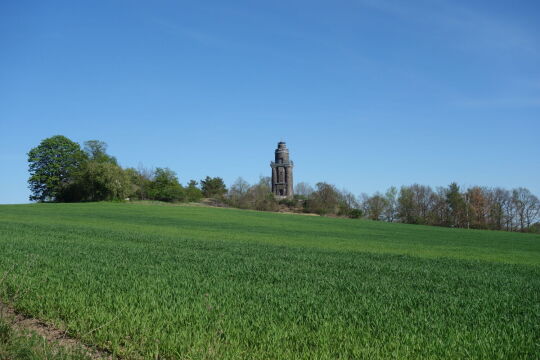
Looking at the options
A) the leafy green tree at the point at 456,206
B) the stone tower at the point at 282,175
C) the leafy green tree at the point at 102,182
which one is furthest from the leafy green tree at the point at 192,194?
the leafy green tree at the point at 456,206

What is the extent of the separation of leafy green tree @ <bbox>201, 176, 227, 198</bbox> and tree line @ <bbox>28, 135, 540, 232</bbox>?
2.44 feet

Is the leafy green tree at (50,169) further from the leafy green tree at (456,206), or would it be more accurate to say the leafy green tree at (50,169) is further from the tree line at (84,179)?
the leafy green tree at (456,206)

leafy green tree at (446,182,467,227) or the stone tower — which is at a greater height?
the stone tower

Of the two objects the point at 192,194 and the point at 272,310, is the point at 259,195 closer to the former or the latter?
the point at 192,194

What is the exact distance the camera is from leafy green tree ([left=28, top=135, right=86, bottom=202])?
86.2m

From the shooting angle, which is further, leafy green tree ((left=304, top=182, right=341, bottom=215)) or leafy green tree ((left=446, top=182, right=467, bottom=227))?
leafy green tree ((left=304, top=182, right=341, bottom=215))

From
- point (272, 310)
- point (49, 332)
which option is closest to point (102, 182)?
point (49, 332)

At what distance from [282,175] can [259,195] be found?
31395 millimetres

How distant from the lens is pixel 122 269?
12023 millimetres

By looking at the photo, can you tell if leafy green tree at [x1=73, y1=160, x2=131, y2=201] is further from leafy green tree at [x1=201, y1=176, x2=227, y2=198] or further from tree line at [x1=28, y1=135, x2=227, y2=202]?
leafy green tree at [x1=201, y1=176, x2=227, y2=198]

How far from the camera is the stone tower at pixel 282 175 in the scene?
135 meters

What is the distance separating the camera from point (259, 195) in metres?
106

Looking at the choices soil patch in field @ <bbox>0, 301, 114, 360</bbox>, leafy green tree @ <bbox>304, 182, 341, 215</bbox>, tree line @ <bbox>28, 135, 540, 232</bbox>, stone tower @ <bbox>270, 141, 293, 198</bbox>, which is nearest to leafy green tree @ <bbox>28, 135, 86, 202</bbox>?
tree line @ <bbox>28, 135, 540, 232</bbox>

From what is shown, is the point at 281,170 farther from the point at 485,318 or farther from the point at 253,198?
the point at 485,318
